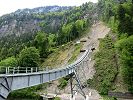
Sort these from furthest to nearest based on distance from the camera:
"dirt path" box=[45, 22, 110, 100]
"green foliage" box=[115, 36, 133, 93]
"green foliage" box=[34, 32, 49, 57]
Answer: "green foliage" box=[34, 32, 49, 57], "green foliage" box=[115, 36, 133, 93], "dirt path" box=[45, 22, 110, 100]

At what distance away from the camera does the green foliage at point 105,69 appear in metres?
76.5

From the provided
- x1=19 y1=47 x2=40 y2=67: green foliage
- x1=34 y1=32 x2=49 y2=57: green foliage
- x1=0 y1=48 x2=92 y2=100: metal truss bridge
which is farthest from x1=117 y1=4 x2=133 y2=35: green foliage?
x1=0 y1=48 x2=92 y2=100: metal truss bridge

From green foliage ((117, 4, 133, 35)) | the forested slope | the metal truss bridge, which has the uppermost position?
the metal truss bridge

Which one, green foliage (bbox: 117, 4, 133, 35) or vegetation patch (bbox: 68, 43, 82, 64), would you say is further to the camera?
vegetation patch (bbox: 68, 43, 82, 64)

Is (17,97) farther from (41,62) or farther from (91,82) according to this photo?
(41,62)

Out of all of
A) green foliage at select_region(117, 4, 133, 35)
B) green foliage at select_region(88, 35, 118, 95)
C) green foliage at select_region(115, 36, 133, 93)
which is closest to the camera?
green foliage at select_region(115, 36, 133, 93)

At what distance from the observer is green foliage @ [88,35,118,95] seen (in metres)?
76.5

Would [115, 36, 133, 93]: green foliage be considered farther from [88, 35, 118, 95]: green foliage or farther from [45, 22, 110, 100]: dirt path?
[45, 22, 110, 100]: dirt path

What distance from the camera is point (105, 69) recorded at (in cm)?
8275

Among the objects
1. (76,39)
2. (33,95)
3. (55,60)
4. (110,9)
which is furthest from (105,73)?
(110,9)

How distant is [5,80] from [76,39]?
10402cm

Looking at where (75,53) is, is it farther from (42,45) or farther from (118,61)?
(118,61)

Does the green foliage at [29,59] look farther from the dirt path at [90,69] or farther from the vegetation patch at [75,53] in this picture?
the dirt path at [90,69]

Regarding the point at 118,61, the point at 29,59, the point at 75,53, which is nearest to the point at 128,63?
the point at 118,61
